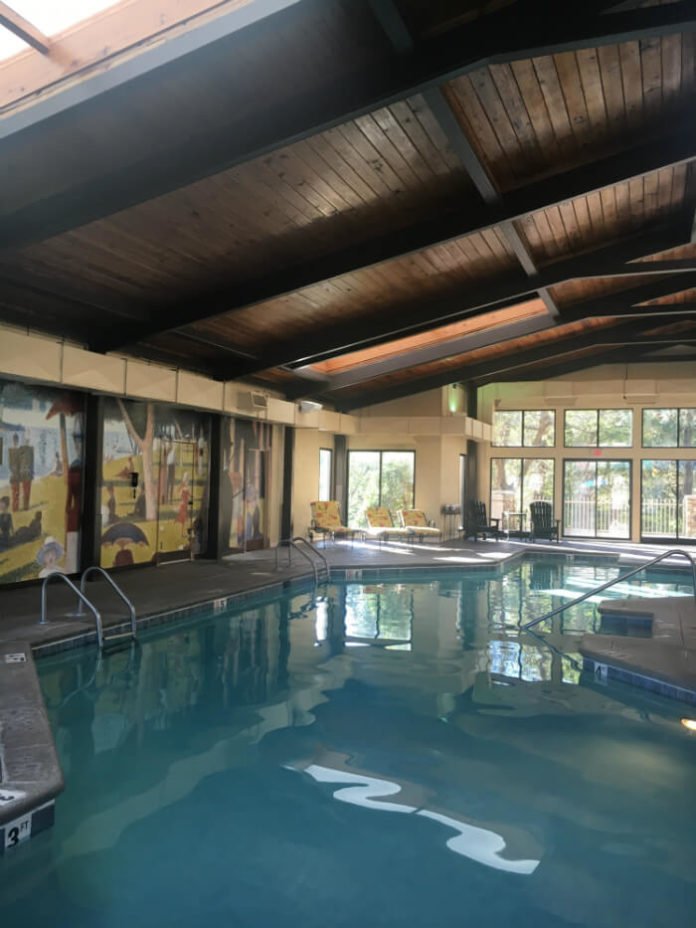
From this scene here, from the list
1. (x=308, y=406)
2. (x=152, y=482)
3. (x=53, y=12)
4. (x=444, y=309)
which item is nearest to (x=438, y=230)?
(x=444, y=309)

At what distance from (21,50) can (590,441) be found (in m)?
15.4

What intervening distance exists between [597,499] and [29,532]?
→ 13362mm

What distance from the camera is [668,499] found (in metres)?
16.7

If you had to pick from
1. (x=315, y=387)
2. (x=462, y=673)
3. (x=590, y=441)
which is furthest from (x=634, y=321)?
(x=462, y=673)

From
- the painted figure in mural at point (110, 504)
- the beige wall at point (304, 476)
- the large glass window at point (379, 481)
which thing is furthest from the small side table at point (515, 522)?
the painted figure in mural at point (110, 504)

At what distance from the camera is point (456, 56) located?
447 centimetres

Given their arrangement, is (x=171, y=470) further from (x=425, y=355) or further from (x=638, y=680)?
(x=638, y=680)

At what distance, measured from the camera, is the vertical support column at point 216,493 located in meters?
11.6

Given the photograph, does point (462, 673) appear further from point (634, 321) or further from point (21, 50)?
point (634, 321)

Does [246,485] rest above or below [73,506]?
above

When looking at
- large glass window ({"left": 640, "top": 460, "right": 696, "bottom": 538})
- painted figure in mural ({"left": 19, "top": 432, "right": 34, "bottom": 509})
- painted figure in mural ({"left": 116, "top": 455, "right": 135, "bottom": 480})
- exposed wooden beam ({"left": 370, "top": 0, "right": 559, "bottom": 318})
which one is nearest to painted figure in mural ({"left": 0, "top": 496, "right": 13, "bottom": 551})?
painted figure in mural ({"left": 19, "top": 432, "right": 34, "bottom": 509})

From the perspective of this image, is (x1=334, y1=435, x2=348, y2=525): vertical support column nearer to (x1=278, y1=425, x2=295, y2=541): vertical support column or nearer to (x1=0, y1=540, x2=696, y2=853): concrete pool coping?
(x1=0, y1=540, x2=696, y2=853): concrete pool coping

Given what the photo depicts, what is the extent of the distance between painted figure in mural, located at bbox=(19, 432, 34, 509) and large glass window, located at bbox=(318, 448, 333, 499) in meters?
8.11

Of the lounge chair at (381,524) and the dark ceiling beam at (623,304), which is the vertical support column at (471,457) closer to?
the lounge chair at (381,524)
